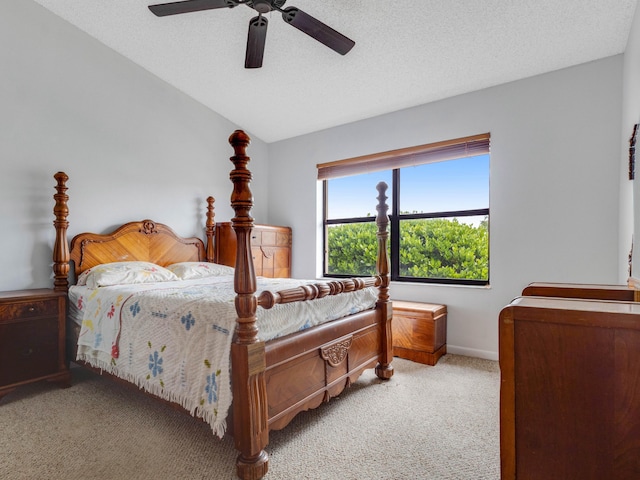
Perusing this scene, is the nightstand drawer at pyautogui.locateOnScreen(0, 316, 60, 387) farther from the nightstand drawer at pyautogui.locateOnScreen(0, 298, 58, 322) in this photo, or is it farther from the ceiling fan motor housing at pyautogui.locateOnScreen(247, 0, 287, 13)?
the ceiling fan motor housing at pyautogui.locateOnScreen(247, 0, 287, 13)

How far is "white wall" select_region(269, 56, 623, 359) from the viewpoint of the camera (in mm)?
2660

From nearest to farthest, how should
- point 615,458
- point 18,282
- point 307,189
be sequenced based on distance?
point 615,458
point 18,282
point 307,189

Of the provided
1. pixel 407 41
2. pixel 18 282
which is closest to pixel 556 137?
pixel 407 41

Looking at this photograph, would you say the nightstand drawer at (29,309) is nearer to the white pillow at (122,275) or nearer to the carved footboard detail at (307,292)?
the white pillow at (122,275)

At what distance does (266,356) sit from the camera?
1.63 meters

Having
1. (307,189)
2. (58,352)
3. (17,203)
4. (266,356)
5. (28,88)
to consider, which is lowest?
(58,352)

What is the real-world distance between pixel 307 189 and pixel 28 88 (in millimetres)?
2831

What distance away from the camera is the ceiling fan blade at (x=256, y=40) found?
2108 millimetres

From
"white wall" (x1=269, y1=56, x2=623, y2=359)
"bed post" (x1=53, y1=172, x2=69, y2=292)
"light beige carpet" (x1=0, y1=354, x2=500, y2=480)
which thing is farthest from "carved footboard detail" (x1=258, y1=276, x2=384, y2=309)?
"bed post" (x1=53, y1=172, x2=69, y2=292)

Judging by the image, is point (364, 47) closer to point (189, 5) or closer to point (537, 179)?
point (189, 5)

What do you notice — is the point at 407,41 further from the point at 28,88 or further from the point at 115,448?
the point at 115,448

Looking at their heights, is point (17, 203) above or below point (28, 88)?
below

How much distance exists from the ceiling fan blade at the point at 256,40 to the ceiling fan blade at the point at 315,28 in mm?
155

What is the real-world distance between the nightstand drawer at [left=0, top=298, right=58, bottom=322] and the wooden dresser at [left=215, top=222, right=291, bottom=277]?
1.74 m
